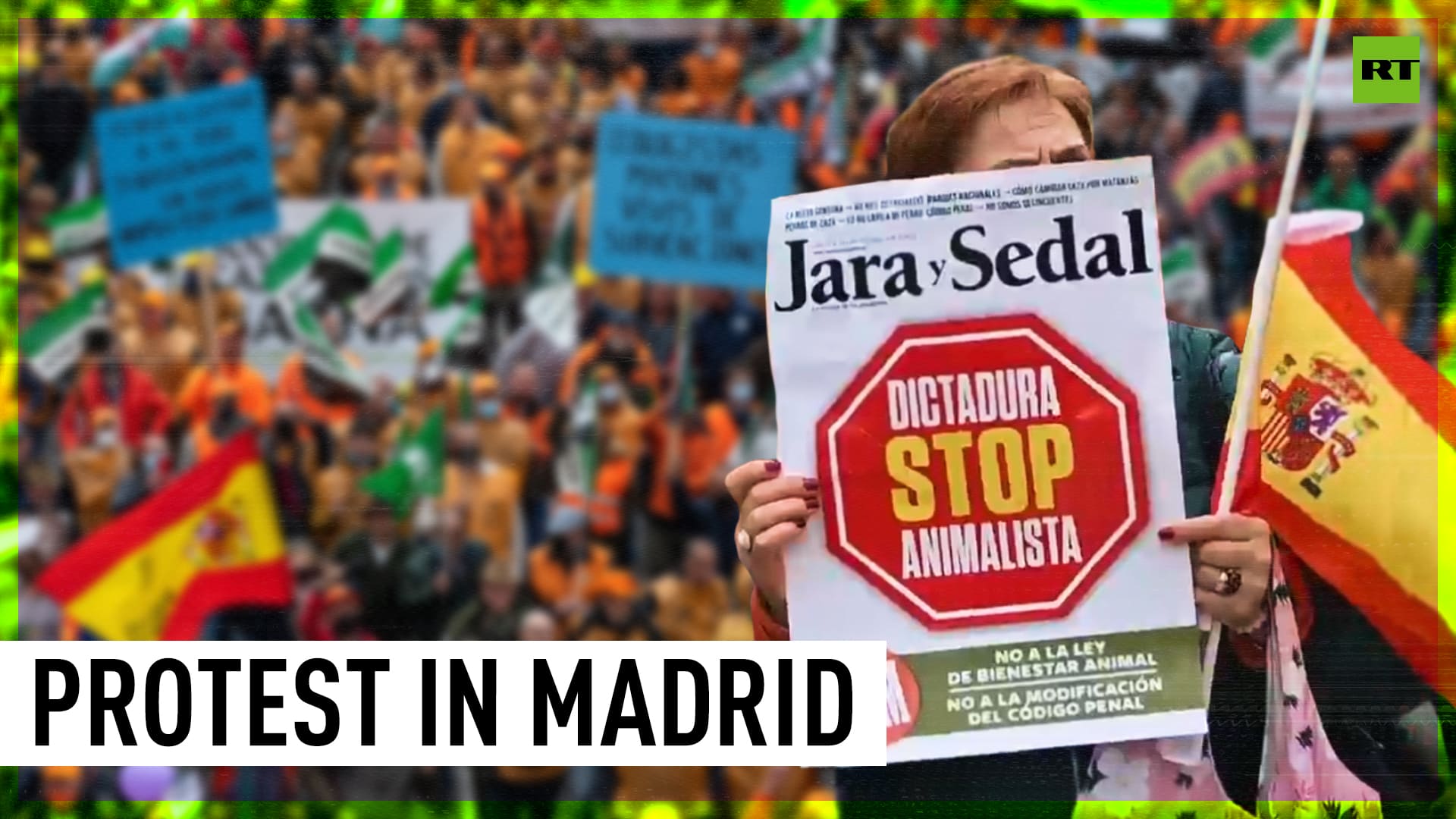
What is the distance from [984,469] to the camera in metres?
2.04

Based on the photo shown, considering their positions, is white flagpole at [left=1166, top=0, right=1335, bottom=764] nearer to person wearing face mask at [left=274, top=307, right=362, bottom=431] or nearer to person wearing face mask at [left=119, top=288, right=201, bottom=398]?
person wearing face mask at [left=274, top=307, right=362, bottom=431]

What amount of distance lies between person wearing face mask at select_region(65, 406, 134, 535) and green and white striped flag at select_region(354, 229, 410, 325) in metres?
0.41

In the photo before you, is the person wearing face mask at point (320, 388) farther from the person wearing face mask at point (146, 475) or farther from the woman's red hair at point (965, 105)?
the woman's red hair at point (965, 105)

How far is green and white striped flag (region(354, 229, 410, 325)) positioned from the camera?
2672 mm

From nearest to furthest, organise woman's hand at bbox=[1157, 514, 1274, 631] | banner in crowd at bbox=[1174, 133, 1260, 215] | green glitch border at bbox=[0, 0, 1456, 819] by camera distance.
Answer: woman's hand at bbox=[1157, 514, 1274, 631] < green glitch border at bbox=[0, 0, 1456, 819] < banner in crowd at bbox=[1174, 133, 1260, 215]

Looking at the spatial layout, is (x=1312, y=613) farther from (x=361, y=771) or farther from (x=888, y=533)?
(x=361, y=771)

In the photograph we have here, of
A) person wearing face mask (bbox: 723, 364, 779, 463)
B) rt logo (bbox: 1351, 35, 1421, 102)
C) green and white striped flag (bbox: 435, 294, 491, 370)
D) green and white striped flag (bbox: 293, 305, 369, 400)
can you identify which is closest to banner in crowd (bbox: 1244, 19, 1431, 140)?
rt logo (bbox: 1351, 35, 1421, 102)

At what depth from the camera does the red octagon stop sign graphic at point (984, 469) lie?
2.04 m

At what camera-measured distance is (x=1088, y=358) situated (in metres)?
2.04

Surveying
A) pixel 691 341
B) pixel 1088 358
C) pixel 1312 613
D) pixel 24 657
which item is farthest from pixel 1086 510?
pixel 24 657

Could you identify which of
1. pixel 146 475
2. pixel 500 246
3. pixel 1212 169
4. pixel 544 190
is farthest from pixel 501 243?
pixel 1212 169

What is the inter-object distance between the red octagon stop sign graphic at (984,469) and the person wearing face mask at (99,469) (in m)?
1.21

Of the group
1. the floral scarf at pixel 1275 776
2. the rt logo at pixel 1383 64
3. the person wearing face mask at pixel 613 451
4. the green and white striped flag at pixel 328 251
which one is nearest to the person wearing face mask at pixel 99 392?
the green and white striped flag at pixel 328 251
